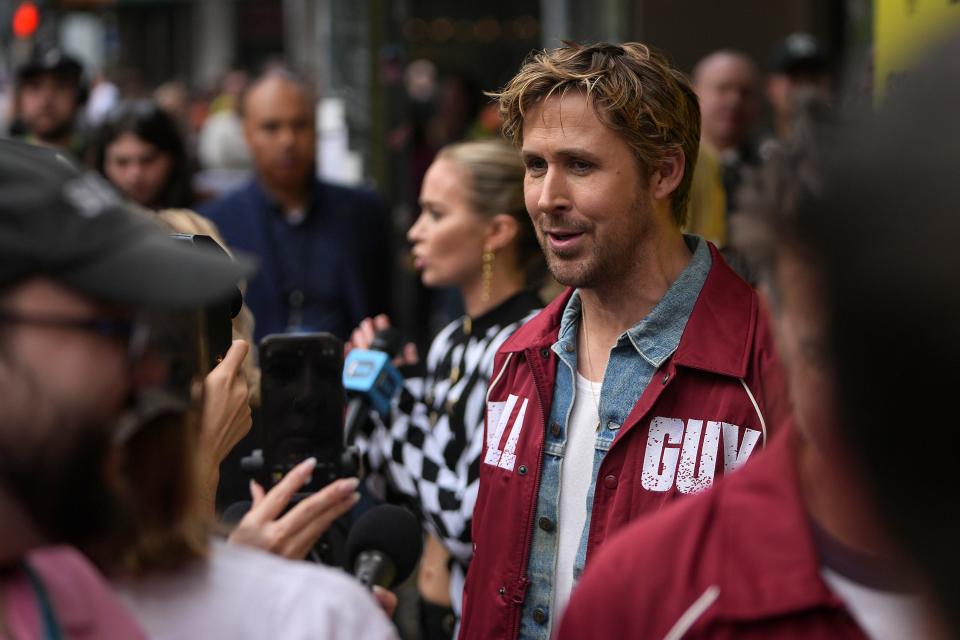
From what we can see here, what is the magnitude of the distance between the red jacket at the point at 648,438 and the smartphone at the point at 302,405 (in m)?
0.37

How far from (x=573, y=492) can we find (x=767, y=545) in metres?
1.19

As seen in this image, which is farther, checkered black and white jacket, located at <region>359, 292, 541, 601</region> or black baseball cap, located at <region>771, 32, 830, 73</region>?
black baseball cap, located at <region>771, 32, 830, 73</region>

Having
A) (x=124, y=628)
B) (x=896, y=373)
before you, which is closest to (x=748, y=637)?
(x=896, y=373)

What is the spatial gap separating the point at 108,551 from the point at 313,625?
0.84 feet

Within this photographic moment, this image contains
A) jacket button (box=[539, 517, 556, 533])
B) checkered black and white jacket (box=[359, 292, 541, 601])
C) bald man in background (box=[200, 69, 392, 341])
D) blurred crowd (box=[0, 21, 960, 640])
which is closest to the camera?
blurred crowd (box=[0, 21, 960, 640])

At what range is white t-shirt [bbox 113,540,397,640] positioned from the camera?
5.02 ft

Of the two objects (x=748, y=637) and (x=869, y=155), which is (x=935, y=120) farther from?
(x=748, y=637)

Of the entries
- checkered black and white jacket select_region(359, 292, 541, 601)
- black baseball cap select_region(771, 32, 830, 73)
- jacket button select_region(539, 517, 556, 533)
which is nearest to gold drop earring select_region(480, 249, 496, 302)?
checkered black and white jacket select_region(359, 292, 541, 601)

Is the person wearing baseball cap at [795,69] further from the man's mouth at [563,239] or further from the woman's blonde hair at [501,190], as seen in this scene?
the man's mouth at [563,239]

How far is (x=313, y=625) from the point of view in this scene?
154 centimetres

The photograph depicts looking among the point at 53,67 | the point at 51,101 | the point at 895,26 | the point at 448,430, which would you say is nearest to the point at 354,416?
the point at 448,430

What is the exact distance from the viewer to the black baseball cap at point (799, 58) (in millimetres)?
7199

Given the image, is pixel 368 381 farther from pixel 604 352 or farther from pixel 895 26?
pixel 895 26

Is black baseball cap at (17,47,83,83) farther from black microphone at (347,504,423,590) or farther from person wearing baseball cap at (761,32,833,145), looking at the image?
black microphone at (347,504,423,590)
